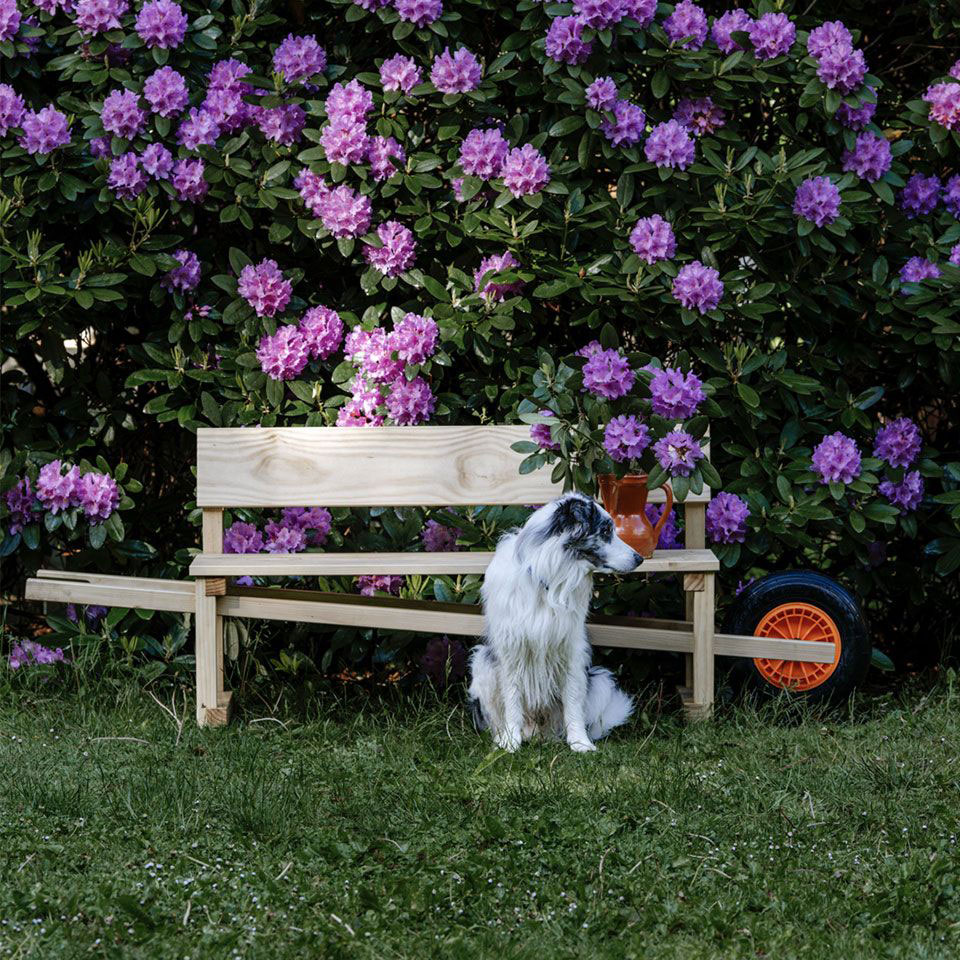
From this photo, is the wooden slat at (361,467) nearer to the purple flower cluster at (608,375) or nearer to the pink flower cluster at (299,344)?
the pink flower cluster at (299,344)

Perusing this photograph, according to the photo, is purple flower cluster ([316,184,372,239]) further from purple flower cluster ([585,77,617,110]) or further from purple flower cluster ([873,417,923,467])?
purple flower cluster ([873,417,923,467])

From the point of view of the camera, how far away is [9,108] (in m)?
4.73

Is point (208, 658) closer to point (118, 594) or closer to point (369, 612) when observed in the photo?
point (118, 594)

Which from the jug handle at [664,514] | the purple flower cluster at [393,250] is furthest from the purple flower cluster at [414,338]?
the jug handle at [664,514]

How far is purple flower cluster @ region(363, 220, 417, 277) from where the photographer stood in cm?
480

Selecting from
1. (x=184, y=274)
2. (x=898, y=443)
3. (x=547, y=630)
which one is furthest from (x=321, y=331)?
(x=898, y=443)

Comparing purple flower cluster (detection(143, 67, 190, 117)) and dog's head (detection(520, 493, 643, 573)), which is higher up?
purple flower cluster (detection(143, 67, 190, 117))

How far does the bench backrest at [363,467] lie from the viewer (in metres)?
4.60

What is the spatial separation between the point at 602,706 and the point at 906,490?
4.67 ft

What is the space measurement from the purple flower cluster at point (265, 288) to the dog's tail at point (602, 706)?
173 centimetres

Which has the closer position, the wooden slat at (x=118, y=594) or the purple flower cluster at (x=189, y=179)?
the wooden slat at (x=118, y=594)

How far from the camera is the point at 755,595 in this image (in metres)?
4.71

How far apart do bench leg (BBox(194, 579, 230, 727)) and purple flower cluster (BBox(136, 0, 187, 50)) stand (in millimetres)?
1903

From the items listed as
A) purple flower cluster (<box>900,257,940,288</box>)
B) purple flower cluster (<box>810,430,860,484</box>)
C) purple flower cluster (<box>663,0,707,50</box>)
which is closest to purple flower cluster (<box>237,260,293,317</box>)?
purple flower cluster (<box>663,0,707,50</box>)
